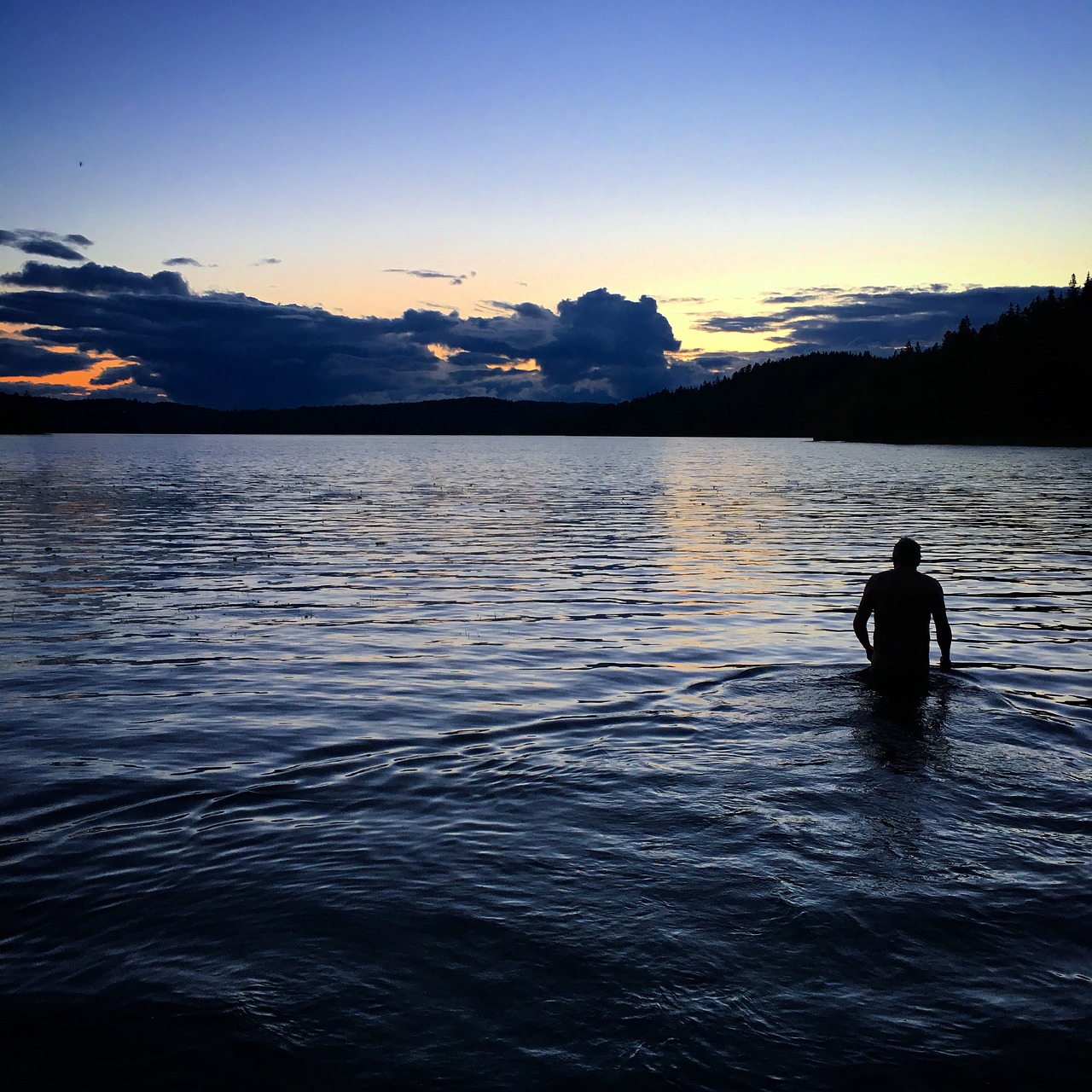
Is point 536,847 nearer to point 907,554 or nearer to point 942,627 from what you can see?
point 907,554

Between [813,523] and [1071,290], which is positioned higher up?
[1071,290]

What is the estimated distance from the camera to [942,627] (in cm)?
1230

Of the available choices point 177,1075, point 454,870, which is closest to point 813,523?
point 454,870

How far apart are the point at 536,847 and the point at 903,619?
6.68 metres

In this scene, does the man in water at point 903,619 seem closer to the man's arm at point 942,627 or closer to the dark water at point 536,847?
the man's arm at point 942,627

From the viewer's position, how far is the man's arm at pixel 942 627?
1191 cm

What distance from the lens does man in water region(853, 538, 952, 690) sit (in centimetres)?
1192

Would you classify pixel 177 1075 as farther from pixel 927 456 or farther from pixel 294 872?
pixel 927 456

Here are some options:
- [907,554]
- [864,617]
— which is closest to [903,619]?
[864,617]

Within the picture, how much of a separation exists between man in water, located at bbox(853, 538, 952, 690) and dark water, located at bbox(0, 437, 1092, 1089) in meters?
0.56

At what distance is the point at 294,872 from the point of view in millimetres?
7121

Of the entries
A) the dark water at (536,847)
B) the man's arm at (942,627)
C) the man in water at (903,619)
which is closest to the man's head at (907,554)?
the man in water at (903,619)

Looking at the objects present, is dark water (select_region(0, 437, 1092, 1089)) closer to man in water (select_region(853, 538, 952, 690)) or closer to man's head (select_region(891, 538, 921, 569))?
man in water (select_region(853, 538, 952, 690))

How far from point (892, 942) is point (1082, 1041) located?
→ 3.93 ft
